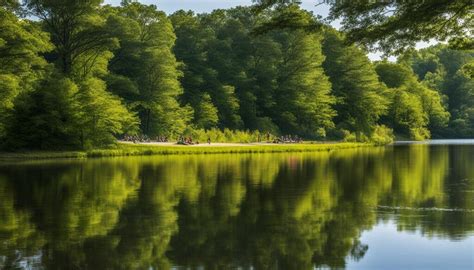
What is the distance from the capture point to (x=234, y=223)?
608 inches

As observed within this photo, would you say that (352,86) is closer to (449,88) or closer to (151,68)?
(151,68)

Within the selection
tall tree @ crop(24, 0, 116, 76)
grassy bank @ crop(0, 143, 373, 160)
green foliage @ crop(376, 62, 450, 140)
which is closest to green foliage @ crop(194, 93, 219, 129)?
grassy bank @ crop(0, 143, 373, 160)

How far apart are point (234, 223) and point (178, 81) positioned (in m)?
63.3

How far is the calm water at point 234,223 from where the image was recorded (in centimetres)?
1148

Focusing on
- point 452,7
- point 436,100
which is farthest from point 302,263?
point 436,100

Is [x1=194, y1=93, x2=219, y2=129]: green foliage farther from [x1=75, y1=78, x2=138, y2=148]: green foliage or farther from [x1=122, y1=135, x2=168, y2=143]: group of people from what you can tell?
[x1=75, y1=78, x2=138, y2=148]: green foliage

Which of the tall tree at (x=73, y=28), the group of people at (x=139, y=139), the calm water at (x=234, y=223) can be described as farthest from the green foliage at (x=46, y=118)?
the calm water at (x=234, y=223)

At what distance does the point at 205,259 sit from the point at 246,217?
515cm

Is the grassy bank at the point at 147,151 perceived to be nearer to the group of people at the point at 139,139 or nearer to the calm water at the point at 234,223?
the group of people at the point at 139,139

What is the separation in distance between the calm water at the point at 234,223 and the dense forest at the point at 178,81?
17.8m

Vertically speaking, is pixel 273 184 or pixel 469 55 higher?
pixel 469 55

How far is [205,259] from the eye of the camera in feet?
37.3

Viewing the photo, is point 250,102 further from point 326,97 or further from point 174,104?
point 174,104

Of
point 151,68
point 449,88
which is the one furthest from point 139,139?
point 449,88
